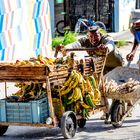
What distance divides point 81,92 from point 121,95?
72 centimetres

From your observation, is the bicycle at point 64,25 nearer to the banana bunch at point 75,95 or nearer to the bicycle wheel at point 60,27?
the bicycle wheel at point 60,27

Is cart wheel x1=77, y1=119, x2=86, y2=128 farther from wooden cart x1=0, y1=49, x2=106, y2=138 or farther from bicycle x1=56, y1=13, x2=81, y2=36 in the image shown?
bicycle x1=56, y1=13, x2=81, y2=36

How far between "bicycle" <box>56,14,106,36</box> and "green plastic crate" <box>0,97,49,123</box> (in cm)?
1373

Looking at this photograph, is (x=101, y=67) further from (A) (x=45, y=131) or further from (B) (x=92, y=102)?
(A) (x=45, y=131)

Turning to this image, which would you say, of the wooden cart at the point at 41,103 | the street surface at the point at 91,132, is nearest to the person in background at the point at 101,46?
the street surface at the point at 91,132

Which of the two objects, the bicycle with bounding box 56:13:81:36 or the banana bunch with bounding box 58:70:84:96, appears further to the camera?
the bicycle with bounding box 56:13:81:36

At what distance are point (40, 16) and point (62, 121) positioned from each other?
8695mm

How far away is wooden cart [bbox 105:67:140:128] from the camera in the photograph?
8484mm

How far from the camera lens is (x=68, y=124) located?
786 centimetres

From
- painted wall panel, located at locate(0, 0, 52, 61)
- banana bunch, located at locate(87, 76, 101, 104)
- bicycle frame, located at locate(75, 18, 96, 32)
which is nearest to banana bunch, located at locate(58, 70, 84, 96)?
banana bunch, located at locate(87, 76, 101, 104)

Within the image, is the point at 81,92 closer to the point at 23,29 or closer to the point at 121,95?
the point at 121,95

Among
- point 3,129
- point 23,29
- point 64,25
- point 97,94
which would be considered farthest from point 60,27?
point 3,129

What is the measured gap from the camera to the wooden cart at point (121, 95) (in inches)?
334

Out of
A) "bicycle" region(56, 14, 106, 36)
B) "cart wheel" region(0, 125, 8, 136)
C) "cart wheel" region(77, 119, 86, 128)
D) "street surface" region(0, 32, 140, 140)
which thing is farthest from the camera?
"bicycle" region(56, 14, 106, 36)
